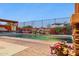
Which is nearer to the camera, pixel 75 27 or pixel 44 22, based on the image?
pixel 75 27

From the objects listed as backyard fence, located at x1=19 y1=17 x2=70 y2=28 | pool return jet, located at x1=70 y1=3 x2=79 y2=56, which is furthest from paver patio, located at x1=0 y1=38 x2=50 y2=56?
pool return jet, located at x1=70 y1=3 x2=79 y2=56

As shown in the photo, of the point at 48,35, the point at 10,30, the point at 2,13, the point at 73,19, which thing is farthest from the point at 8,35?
the point at 73,19

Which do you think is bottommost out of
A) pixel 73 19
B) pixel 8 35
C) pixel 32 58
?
pixel 32 58

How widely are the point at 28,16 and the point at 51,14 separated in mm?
275

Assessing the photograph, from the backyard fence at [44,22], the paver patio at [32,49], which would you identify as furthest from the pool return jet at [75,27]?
the paver patio at [32,49]

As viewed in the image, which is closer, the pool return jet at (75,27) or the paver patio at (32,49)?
the pool return jet at (75,27)

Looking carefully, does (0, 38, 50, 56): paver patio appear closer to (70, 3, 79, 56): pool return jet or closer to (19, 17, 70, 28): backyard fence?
(19, 17, 70, 28): backyard fence

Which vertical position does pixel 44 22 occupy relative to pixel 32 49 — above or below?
above

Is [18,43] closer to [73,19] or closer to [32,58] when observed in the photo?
[32,58]

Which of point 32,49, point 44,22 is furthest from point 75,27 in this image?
Answer: point 32,49

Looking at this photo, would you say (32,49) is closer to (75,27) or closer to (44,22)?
(44,22)

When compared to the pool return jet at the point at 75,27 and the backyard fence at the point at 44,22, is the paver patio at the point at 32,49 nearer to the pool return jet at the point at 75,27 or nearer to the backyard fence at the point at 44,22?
the backyard fence at the point at 44,22

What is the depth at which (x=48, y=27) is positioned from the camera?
280 cm

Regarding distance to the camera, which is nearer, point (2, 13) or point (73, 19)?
point (73, 19)
